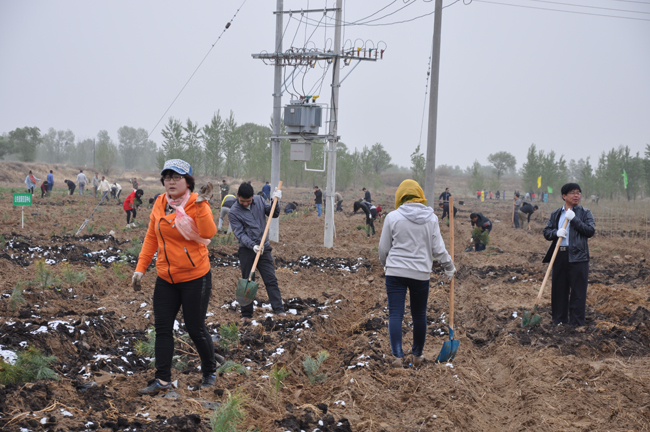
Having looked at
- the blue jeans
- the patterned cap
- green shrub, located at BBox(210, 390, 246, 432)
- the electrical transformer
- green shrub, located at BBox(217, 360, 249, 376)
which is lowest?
green shrub, located at BBox(217, 360, 249, 376)

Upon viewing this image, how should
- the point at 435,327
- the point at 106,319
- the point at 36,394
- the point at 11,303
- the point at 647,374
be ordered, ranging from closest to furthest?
the point at 36,394, the point at 647,374, the point at 106,319, the point at 11,303, the point at 435,327

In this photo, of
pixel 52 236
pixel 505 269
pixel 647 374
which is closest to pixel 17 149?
pixel 52 236

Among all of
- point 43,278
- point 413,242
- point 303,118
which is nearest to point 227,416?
point 413,242

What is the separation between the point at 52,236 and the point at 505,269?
1172 centimetres

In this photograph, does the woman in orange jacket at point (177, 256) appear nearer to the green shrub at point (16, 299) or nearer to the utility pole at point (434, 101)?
the green shrub at point (16, 299)

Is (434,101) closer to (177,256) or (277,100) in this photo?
(277,100)

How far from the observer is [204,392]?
14.0 feet

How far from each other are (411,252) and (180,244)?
2000 millimetres

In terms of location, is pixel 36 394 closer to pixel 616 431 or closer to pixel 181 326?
pixel 181 326

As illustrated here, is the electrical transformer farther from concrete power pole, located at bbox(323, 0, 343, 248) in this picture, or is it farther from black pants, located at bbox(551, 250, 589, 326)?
black pants, located at bbox(551, 250, 589, 326)

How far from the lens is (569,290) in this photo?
685 centimetres

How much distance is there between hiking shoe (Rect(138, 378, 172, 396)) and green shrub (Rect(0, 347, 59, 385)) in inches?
28.3

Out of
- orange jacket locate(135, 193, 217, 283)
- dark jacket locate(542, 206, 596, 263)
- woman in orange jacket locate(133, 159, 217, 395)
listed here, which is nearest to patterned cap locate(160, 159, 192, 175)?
woman in orange jacket locate(133, 159, 217, 395)

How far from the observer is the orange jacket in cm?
402
